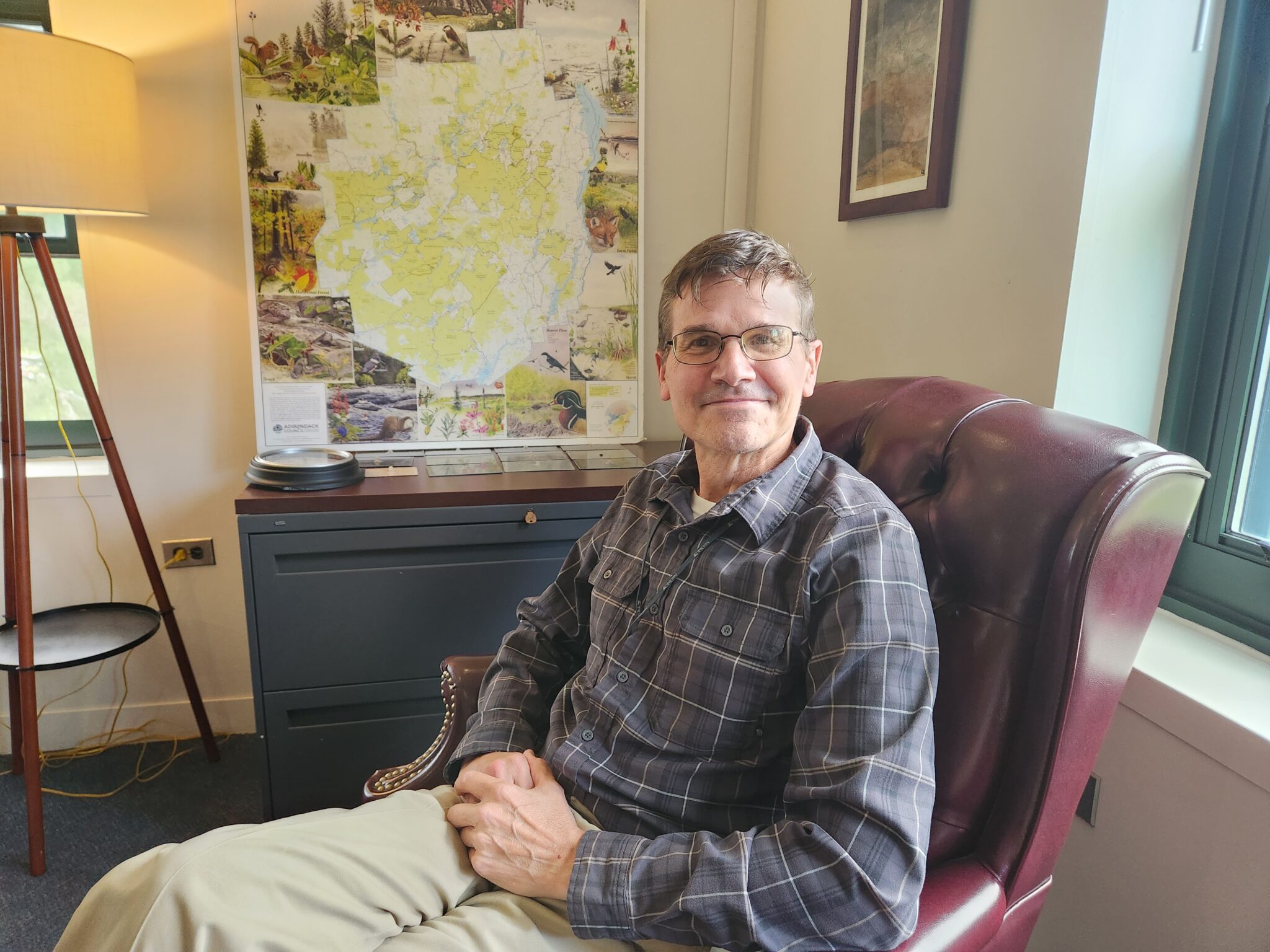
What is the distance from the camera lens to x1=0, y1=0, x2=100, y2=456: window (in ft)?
6.97

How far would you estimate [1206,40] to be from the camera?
3.84 ft

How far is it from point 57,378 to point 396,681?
1299 millimetres

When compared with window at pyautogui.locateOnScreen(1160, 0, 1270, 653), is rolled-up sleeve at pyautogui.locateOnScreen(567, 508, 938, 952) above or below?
below

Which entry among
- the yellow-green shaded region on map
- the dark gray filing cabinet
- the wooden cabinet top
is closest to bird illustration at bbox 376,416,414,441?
the yellow-green shaded region on map

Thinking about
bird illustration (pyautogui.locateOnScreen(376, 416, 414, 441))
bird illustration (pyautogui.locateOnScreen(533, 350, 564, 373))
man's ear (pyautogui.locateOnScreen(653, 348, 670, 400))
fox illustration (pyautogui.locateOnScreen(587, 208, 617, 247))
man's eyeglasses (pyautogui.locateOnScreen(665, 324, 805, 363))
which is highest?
fox illustration (pyautogui.locateOnScreen(587, 208, 617, 247))

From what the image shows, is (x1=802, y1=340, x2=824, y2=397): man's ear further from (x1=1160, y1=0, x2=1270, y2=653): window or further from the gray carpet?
the gray carpet

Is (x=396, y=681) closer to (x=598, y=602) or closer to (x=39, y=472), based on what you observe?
(x=598, y=602)

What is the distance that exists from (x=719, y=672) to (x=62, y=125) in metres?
1.72

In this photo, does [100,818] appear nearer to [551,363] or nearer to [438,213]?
[551,363]

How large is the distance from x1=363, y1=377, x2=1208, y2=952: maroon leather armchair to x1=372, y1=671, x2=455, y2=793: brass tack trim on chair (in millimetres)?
742

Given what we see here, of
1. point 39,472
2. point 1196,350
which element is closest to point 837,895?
point 1196,350

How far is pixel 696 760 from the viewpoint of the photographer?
1005mm

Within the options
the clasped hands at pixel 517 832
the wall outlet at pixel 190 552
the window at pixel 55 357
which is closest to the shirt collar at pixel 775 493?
the clasped hands at pixel 517 832

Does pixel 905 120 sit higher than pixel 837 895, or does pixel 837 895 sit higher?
pixel 905 120
